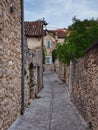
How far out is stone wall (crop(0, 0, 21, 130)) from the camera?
300 inches

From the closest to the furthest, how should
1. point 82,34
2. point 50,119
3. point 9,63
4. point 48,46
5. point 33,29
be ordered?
point 9,63
point 50,119
point 82,34
point 33,29
point 48,46

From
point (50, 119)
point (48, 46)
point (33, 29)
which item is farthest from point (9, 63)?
point (48, 46)

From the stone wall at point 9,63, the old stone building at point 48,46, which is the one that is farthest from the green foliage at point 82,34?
the old stone building at point 48,46

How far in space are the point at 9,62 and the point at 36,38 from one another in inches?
618

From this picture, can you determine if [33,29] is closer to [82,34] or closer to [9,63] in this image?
[82,34]

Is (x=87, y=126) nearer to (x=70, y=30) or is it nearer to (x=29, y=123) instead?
(x=29, y=123)

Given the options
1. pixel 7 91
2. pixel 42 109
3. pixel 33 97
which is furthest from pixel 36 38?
pixel 7 91

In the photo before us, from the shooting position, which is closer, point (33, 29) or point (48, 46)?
point (33, 29)

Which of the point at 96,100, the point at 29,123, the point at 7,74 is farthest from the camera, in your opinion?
the point at 29,123

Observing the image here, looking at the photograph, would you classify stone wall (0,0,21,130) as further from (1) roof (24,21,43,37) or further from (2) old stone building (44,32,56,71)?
(2) old stone building (44,32,56,71)

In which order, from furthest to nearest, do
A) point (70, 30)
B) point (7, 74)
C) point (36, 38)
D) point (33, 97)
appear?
1. point (36, 38)
2. point (33, 97)
3. point (70, 30)
4. point (7, 74)

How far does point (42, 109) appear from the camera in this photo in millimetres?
12297

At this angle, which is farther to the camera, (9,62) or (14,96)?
(14,96)

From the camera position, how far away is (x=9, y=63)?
338 inches
